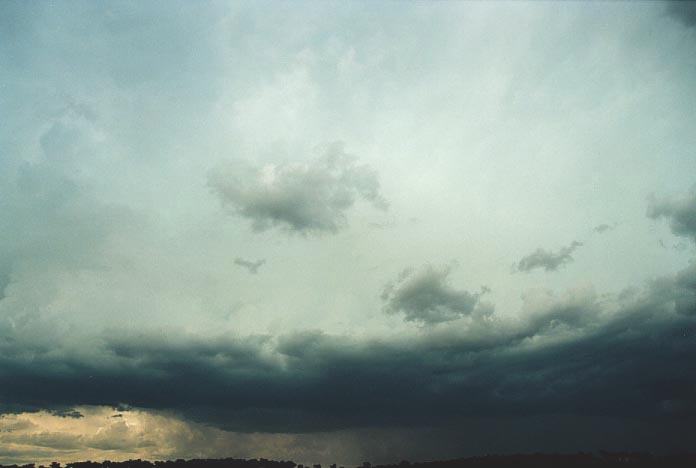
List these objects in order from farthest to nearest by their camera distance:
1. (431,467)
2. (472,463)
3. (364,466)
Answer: (364,466) → (431,467) → (472,463)

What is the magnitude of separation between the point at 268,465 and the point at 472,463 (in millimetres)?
90783

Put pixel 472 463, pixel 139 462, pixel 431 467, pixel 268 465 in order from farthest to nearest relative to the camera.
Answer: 1. pixel 139 462
2. pixel 268 465
3. pixel 431 467
4. pixel 472 463

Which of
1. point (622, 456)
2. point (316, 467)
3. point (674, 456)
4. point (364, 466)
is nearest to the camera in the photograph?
point (674, 456)

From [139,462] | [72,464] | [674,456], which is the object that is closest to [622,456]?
[674,456]

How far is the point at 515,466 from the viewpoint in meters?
84.9

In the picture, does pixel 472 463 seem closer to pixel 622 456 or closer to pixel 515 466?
pixel 515 466

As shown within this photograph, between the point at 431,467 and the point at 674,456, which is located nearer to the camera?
the point at 674,456

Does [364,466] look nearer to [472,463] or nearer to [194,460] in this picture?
[472,463]

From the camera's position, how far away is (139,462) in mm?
171500

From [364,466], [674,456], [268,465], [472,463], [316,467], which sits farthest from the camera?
[268,465]

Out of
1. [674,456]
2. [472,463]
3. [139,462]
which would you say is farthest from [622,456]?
[139,462]

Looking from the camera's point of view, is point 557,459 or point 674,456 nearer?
point 674,456

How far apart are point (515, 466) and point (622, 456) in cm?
Result: 1768

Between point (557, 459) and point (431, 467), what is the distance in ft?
91.6
